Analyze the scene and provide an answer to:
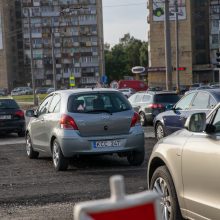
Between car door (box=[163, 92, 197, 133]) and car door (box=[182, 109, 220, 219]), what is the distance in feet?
28.1

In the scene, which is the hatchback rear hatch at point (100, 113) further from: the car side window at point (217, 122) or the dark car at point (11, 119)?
the dark car at point (11, 119)

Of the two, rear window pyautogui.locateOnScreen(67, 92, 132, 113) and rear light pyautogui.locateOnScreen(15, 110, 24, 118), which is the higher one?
rear window pyautogui.locateOnScreen(67, 92, 132, 113)

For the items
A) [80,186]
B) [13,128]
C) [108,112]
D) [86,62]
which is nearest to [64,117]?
[108,112]

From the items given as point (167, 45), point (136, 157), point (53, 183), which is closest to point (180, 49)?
point (167, 45)

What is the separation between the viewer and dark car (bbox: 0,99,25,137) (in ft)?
64.1

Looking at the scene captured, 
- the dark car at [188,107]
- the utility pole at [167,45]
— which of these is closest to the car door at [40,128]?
the dark car at [188,107]

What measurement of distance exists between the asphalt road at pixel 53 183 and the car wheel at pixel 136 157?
143 millimetres

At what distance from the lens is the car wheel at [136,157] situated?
10692mm

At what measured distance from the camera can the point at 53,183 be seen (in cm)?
898

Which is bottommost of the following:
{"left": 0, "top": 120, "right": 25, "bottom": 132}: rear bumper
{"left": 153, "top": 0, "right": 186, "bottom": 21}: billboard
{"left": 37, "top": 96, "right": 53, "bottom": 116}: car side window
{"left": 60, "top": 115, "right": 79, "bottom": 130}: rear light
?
{"left": 0, "top": 120, "right": 25, "bottom": 132}: rear bumper

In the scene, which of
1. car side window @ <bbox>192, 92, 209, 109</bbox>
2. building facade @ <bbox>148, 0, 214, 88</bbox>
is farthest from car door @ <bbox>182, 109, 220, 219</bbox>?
building facade @ <bbox>148, 0, 214, 88</bbox>

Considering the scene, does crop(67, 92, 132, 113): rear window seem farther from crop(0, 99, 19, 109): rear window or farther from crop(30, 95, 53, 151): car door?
crop(0, 99, 19, 109): rear window

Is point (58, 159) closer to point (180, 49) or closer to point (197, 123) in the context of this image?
point (197, 123)

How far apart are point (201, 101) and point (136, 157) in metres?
3.68
